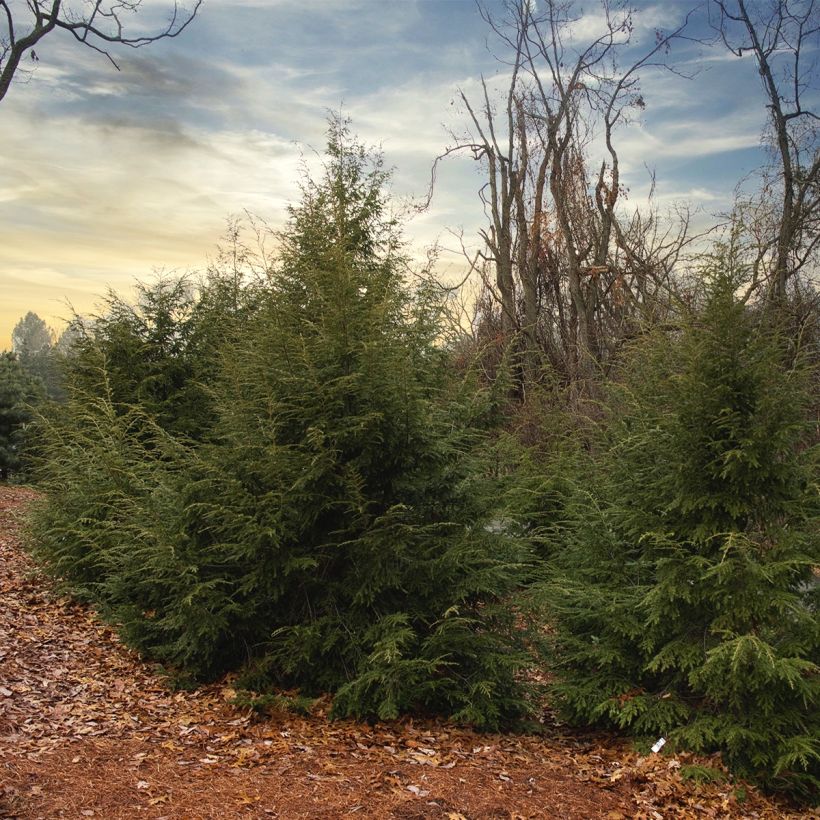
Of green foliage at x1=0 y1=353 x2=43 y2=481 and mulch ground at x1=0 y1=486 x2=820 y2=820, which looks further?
green foliage at x1=0 y1=353 x2=43 y2=481

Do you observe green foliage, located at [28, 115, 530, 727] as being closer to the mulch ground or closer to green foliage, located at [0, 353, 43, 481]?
the mulch ground

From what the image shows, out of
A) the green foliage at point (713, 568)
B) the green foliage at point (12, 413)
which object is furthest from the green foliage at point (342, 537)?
the green foliage at point (12, 413)

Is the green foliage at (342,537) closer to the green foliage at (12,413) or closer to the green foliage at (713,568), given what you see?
the green foliage at (713,568)

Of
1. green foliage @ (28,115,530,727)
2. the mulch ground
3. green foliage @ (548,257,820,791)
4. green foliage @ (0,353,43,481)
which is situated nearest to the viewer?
the mulch ground

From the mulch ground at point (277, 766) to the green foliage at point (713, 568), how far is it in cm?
40

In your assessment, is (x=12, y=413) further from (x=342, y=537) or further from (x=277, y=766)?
(x=277, y=766)

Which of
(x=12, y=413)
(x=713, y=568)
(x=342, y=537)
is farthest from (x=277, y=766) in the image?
(x=12, y=413)

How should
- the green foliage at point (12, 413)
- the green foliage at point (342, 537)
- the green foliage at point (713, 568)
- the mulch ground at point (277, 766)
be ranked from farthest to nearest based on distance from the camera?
the green foliage at point (12, 413) < the green foliage at point (342, 537) < the green foliage at point (713, 568) < the mulch ground at point (277, 766)

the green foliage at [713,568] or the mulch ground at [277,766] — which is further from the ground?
the green foliage at [713,568]

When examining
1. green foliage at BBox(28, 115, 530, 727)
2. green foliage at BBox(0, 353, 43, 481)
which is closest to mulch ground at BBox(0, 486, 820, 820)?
green foliage at BBox(28, 115, 530, 727)

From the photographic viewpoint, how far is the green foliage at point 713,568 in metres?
5.25

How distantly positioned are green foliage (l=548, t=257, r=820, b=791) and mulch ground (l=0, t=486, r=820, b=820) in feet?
1.30

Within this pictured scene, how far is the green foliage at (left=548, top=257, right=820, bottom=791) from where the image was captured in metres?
5.25

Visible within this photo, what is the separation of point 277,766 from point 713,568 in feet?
10.6
